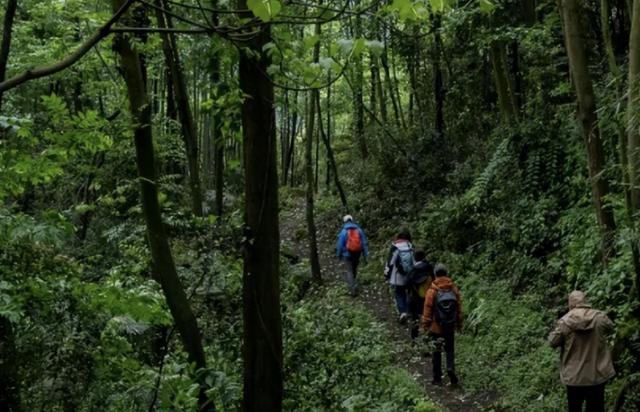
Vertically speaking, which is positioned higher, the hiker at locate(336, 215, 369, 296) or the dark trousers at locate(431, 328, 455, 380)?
the hiker at locate(336, 215, 369, 296)

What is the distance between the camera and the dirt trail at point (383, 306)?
8.38m

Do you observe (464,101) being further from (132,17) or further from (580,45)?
(132,17)

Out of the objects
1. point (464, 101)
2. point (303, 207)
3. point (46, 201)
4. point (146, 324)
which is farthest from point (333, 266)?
point (146, 324)

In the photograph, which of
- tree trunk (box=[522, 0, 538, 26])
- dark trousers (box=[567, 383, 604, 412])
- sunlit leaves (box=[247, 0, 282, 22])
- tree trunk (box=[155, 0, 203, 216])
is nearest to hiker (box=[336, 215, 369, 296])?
tree trunk (box=[155, 0, 203, 216])

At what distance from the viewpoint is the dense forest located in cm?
372

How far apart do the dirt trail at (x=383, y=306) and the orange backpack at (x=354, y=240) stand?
1.30 metres

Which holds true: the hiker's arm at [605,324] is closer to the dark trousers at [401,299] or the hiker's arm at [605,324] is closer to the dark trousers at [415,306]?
the dark trousers at [415,306]

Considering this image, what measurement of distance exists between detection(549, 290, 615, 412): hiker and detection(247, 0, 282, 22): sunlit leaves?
17.3ft

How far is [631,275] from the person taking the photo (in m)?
7.33

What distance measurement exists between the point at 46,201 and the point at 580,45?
13123 millimetres

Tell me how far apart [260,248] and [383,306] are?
1026 cm

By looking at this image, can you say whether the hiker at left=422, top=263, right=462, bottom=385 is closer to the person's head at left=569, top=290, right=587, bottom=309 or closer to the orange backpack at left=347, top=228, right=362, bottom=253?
the person's head at left=569, top=290, right=587, bottom=309

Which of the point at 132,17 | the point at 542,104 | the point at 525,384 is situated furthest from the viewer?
the point at 542,104

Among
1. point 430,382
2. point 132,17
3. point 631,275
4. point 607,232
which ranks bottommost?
point 430,382
